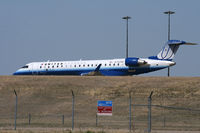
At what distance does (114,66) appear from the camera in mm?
56094

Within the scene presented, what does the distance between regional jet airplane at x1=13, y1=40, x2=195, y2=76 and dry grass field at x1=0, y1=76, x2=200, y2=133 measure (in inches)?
245

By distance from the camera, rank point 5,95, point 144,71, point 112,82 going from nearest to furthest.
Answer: point 5,95, point 112,82, point 144,71

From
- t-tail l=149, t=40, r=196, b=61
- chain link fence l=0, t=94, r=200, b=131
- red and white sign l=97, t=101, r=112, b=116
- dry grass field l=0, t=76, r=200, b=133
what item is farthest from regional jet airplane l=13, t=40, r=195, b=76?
red and white sign l=97, t=101, r=112, b=116

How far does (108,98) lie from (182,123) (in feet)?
34.3

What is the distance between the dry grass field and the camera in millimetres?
30516

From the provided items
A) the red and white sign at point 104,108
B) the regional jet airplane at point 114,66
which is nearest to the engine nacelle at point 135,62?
the regional jet airplane at point 114,66

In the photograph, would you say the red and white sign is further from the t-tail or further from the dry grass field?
the t-tail

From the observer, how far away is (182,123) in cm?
3008

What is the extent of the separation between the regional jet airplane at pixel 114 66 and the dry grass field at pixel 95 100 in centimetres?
622

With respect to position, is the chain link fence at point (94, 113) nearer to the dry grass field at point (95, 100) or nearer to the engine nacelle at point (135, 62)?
the dry grass field at point (95, 100)

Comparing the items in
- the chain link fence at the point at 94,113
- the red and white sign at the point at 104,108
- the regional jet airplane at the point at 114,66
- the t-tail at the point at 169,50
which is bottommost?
the chain link fence at the point at 94,113

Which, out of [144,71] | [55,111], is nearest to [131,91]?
[55,111]

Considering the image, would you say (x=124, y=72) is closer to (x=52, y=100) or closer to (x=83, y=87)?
(x=83, y=87)

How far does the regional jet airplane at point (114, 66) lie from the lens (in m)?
54.4
